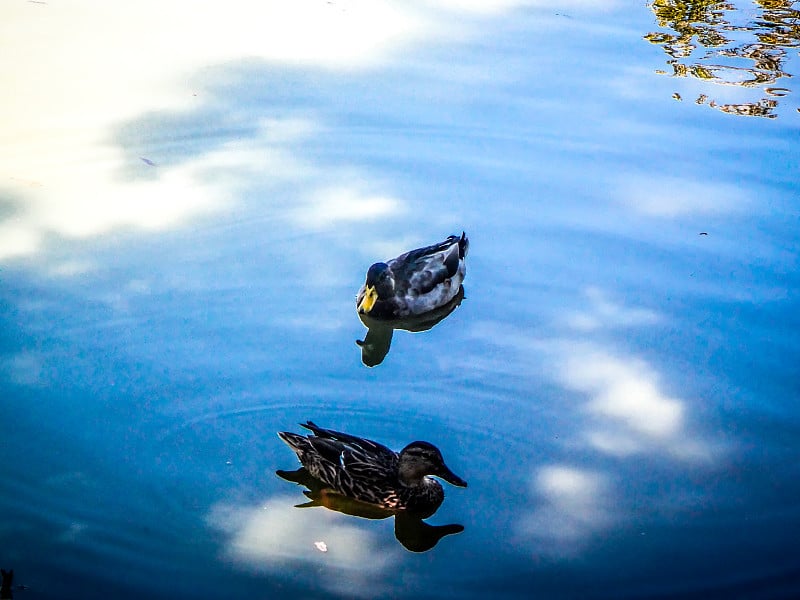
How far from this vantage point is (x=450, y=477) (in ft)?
18.9

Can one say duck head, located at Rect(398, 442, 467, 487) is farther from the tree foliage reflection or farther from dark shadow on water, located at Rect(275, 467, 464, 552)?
the tree foliage reflection

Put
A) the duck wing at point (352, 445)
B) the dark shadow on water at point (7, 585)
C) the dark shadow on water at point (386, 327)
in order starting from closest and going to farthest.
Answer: the dark shadow on water at point (7, 585) → the duck wing at point (352, 445) → the dark shadow on water at point (386, 327)

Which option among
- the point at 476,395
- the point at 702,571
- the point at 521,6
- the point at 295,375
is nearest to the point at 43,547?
the point at 295,375

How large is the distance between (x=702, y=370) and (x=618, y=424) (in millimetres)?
907

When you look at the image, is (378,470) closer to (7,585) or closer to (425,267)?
(7,585)

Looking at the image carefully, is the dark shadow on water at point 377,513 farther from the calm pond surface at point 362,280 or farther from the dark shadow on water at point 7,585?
the dark shadow on water at point 7,585

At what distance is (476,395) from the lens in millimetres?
6637

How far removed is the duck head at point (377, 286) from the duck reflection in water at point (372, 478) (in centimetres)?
189

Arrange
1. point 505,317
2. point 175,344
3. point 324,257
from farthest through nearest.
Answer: point 324,257 → point 505,317 → point 175,344

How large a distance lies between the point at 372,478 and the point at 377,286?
2127 mm

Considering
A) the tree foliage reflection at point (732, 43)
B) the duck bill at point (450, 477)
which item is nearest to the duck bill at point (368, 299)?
the duck bill at point (450, 477)

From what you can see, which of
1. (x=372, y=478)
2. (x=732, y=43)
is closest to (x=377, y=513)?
(x=372, y=478)

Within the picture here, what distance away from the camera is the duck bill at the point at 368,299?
25.1 ft

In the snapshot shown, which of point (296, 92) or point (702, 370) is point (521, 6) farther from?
point (702, 370)
